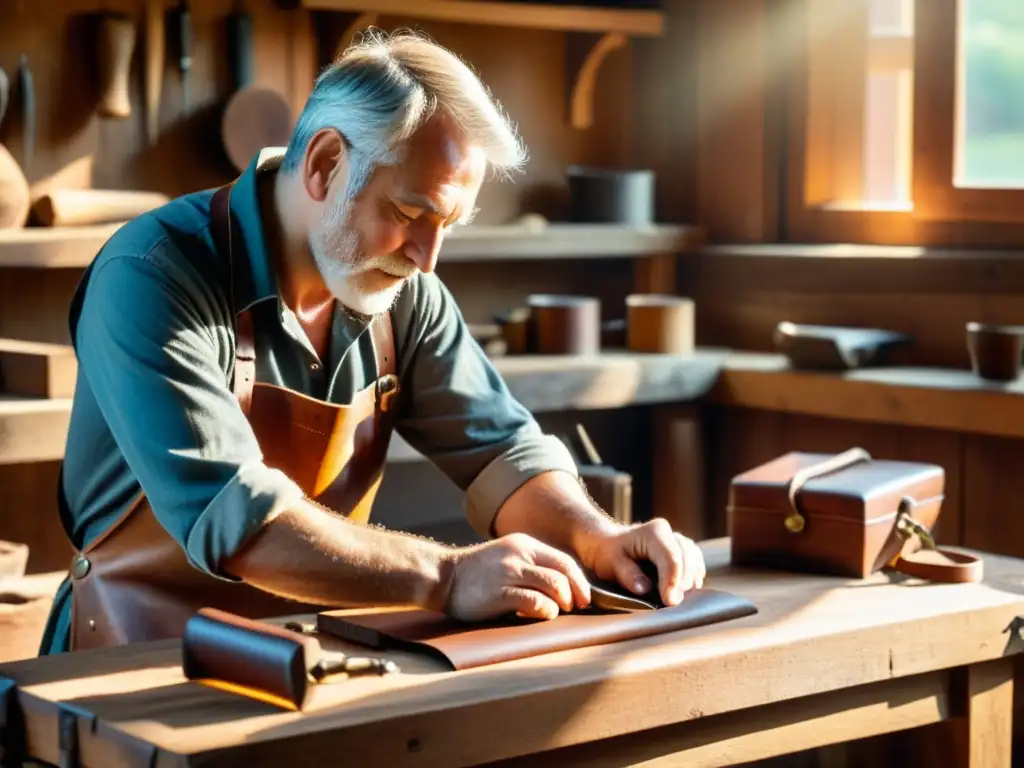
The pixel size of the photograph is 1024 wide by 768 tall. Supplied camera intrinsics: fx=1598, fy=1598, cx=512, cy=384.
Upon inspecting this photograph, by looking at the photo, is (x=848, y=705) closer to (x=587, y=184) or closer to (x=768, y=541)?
(x=768, y=541)

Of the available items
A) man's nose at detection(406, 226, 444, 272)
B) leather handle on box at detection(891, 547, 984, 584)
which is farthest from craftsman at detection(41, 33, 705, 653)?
leather handle on box at detection(891, 547, 984, 584)

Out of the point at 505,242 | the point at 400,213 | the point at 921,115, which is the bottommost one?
the point at 505,242

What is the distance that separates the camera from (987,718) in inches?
105

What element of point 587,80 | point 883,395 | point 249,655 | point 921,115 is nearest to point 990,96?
point 921,115

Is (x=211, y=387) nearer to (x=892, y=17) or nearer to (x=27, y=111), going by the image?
(x=27, y=111)

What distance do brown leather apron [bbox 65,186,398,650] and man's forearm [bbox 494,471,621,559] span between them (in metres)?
0.32

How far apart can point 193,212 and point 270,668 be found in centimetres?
97

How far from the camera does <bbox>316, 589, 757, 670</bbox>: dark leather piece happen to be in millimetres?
2266

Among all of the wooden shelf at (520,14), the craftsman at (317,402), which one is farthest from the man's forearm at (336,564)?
the wooden shelf at (520,14)

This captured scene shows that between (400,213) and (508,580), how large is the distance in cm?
65

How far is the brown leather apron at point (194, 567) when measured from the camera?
8.92ft

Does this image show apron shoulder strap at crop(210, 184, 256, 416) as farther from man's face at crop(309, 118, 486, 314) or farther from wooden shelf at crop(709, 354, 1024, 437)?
wooden shelf at crop(709, 354, 1024, 437)

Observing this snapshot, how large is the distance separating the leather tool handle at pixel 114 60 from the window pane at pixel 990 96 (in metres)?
2.24

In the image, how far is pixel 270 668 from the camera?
2.04 meters
